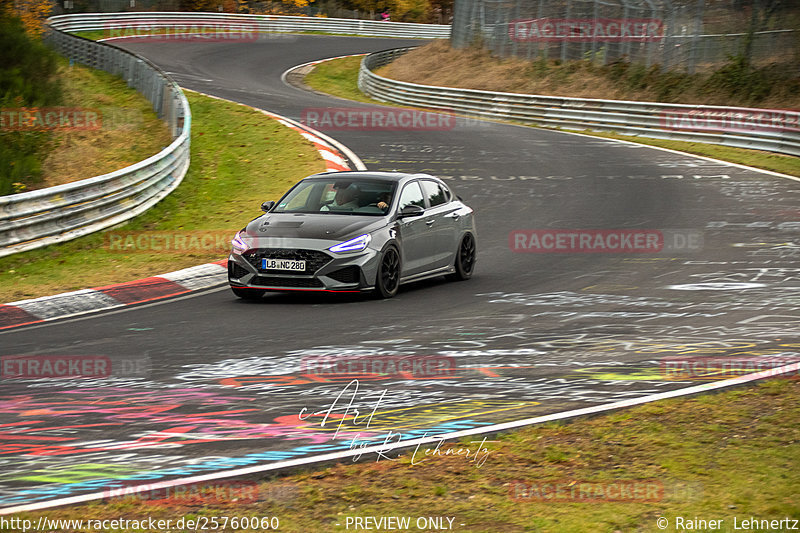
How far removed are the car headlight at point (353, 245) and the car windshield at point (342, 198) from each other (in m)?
0.70

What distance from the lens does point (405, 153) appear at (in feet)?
88.9

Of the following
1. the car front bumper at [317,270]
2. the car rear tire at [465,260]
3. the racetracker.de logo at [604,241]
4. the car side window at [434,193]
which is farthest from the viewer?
the racetracker.de logo at [604,241]

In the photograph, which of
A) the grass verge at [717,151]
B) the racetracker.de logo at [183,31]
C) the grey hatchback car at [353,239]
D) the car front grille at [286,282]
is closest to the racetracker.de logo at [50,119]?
the grey hatchback car at [353,239]

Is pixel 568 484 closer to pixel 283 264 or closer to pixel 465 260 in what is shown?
pixel 283 264

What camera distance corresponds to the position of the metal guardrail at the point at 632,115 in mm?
27881

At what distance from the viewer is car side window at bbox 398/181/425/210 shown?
13.4m

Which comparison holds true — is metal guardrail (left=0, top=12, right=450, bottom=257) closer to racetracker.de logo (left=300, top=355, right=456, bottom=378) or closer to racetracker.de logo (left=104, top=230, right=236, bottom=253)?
racetracker.de logo (left=104, top=230, right=236, bottom=253)

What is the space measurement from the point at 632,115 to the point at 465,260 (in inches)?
Answer: 784

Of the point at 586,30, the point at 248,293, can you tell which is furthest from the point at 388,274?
the point at 586,30

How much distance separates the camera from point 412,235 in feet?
43.3

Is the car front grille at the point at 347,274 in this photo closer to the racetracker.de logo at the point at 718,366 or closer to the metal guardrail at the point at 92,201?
the racetracker.de logo at the point at 718,366

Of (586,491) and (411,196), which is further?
(411,196)

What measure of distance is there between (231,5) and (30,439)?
69406 millimetres

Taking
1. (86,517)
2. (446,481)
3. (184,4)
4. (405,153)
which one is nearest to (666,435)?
(446,481)
